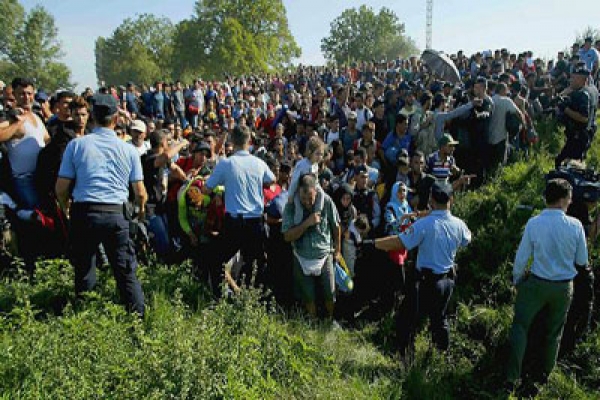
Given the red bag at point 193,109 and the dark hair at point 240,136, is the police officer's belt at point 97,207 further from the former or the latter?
the red bag at point 193,109

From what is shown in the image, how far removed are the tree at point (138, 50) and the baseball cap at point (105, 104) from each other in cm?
7239

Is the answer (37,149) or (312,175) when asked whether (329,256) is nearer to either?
(312,175)

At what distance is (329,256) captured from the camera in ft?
16.5

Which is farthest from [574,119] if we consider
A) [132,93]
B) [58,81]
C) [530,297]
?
[58,81]

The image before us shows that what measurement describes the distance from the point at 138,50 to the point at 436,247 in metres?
80.3

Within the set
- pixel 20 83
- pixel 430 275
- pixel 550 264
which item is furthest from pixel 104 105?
pixel 550 264

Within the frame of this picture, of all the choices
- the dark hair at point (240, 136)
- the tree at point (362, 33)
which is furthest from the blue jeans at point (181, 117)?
the tree at point (362, 33)

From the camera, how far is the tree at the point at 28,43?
62625mm

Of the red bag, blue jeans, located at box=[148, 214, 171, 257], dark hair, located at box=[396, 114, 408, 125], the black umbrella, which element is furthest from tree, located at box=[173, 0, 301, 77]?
blue jeans, located at box=[148, 214, 171, 257]

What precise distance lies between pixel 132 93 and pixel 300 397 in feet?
44.4

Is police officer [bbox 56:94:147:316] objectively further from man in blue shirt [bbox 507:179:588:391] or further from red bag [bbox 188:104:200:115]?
red bag [bbox 188:104:200:115]

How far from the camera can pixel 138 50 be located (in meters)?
75.5

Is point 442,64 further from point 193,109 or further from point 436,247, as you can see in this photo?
point 436,247

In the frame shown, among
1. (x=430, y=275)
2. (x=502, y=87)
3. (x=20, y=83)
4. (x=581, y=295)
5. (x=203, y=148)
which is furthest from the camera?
(x=502, y=87)
